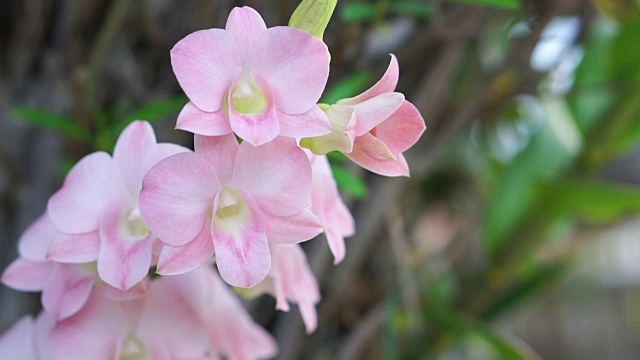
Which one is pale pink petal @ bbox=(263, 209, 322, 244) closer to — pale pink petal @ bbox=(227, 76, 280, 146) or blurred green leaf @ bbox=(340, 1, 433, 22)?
pale pink petal @ bbox=(227, 76, 280, 146)

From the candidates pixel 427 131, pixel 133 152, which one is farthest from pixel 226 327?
pixel 427 131

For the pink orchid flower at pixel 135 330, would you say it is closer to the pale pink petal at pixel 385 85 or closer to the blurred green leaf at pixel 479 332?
the pale pink petal at pixel 385 85

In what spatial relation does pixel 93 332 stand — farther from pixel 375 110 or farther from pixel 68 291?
pixel 375 110

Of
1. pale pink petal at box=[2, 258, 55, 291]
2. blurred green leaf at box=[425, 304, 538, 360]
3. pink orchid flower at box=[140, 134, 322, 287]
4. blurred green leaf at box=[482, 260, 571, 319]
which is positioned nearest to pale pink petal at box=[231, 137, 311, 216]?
pink orchid flower at box=[140, 134, 322, 287]

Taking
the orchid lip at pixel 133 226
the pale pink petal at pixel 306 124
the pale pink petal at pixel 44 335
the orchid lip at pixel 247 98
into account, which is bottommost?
the pale pink petal at pixel 44 335

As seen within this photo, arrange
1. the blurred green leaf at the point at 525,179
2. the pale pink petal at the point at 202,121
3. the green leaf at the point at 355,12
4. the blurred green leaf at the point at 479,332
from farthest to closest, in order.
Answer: the blurred green leaf at the point at 525,179 < the blurred green leaf at the point at 479,332 < the green leaf at the point at 355,12 < the pale pink petal at the point at 202,121

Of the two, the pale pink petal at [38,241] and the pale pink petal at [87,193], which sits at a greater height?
the pale pink petal at [87,193]

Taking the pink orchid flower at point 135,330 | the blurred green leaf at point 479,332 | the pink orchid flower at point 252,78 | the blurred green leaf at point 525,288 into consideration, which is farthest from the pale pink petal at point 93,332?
the blurred green leaf at point 525,288
